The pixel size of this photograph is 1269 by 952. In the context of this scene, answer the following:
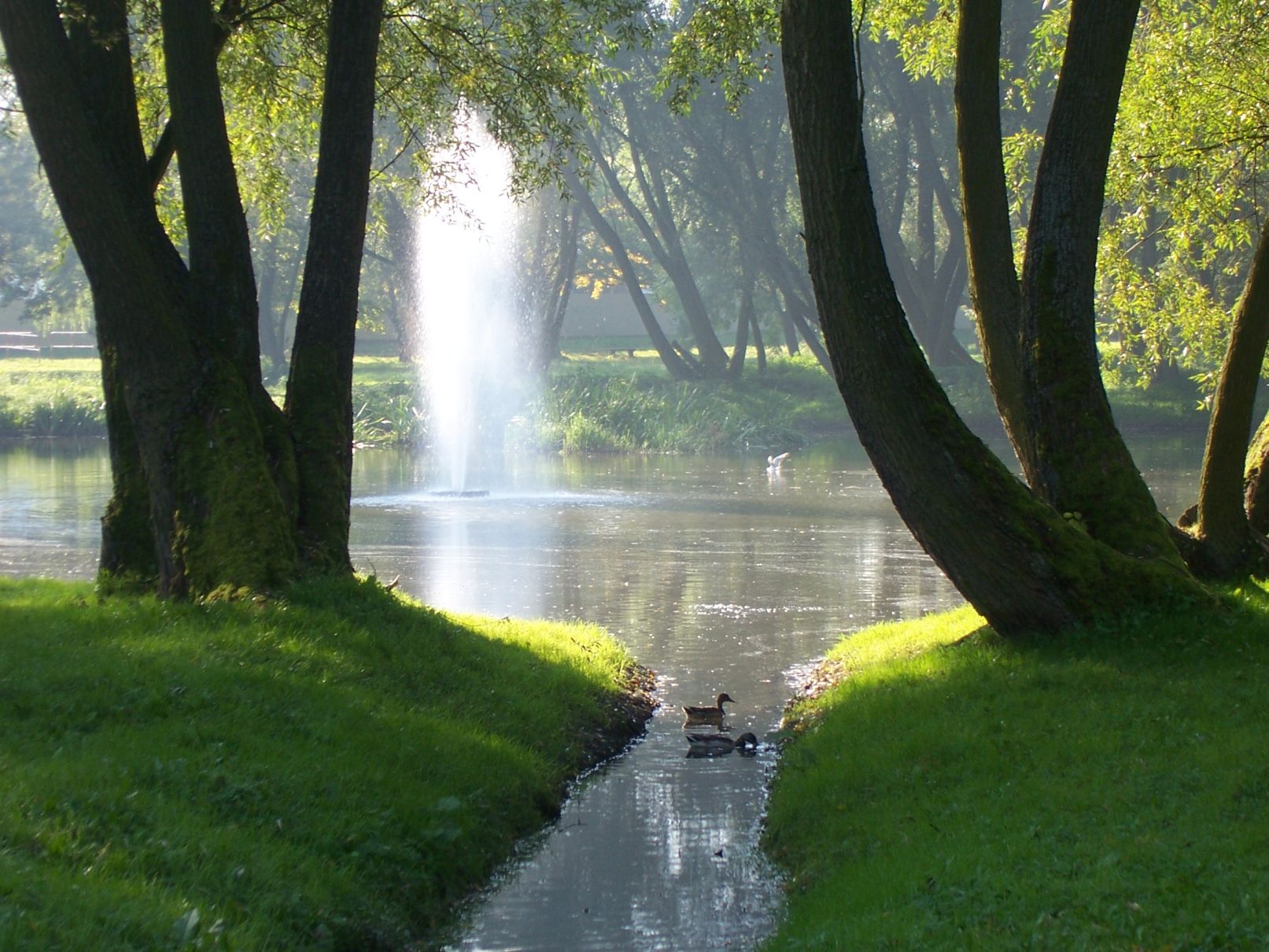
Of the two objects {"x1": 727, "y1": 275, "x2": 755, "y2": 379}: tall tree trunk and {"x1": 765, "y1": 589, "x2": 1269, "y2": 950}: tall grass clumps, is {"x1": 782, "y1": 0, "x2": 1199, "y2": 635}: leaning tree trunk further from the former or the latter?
{"x1": 727, "y1": 275, "x2": 755, "y2": 379}: tall tree trunk

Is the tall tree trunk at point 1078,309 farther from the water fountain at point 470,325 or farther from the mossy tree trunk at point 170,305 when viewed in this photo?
the water fountain at point 470,325

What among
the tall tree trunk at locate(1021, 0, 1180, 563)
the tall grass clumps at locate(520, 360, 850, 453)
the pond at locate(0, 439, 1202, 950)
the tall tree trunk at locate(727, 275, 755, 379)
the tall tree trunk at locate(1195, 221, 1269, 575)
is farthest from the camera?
the tall tree trunk at locate(727, 275, 755, 379)

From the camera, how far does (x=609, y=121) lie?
153ft

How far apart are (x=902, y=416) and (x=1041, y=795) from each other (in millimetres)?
3212

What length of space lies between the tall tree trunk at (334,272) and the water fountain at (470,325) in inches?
919

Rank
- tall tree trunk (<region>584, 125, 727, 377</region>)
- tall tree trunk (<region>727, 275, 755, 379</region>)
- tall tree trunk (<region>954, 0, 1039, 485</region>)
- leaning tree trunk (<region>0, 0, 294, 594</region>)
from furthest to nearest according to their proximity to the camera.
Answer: tall tree trunk (<region>727, 275, 755, 379</region>) → tall tree trunk (<region>584, 125, 727, 377</region>) → tall tree trunk (<region>954, 0, 1039, 485</region>) → leaning tree trunk (<region>0, 0, 294, 594</region>)

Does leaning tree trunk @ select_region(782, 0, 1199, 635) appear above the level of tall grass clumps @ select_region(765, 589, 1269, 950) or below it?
above

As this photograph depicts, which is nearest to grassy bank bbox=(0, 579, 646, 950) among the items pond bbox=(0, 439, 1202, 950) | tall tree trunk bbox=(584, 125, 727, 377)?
pond bbox=(0, 439, 1202, 950)

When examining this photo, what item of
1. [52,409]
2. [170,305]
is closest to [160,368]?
[170,305]

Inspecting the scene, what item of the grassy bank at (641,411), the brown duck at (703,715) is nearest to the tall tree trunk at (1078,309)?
the brown duck at (703,715)

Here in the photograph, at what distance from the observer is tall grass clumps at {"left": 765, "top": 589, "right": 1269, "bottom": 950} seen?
557 cm

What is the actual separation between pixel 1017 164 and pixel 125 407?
10.4 metres

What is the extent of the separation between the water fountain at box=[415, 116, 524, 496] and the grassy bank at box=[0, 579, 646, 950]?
81.9 ft

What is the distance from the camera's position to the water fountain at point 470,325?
4066 cm
